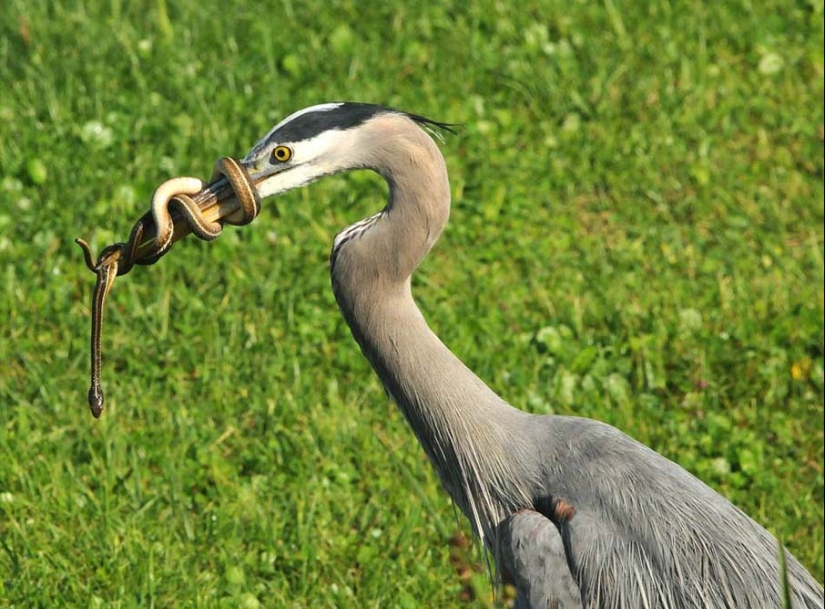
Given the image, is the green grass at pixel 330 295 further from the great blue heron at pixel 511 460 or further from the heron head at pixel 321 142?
the heron head at pixel 321 142

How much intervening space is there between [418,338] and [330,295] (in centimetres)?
183

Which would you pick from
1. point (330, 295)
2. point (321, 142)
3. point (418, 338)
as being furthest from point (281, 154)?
point (330, 295)

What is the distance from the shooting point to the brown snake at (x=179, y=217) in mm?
3402

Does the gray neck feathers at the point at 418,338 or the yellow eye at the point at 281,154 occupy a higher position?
the yellow eye at the point at 281,154

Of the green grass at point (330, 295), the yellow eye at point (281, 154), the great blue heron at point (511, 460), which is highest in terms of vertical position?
the yellow eye at point (281, 154)

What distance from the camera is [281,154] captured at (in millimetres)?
3506

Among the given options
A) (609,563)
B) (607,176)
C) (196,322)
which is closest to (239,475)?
(196,322)

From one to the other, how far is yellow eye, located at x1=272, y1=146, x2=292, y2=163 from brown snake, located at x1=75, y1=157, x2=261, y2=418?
85 mm

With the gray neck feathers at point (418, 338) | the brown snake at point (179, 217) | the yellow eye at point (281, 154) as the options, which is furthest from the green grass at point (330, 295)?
the yellow eye at point (281, 154)

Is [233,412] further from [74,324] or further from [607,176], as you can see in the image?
[607,176]

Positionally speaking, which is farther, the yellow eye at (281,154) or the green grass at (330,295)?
the green grass at (330,295)

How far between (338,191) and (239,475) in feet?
5.13

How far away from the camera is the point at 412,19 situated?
6.68 meters

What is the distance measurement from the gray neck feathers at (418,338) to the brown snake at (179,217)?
284 millimetres
